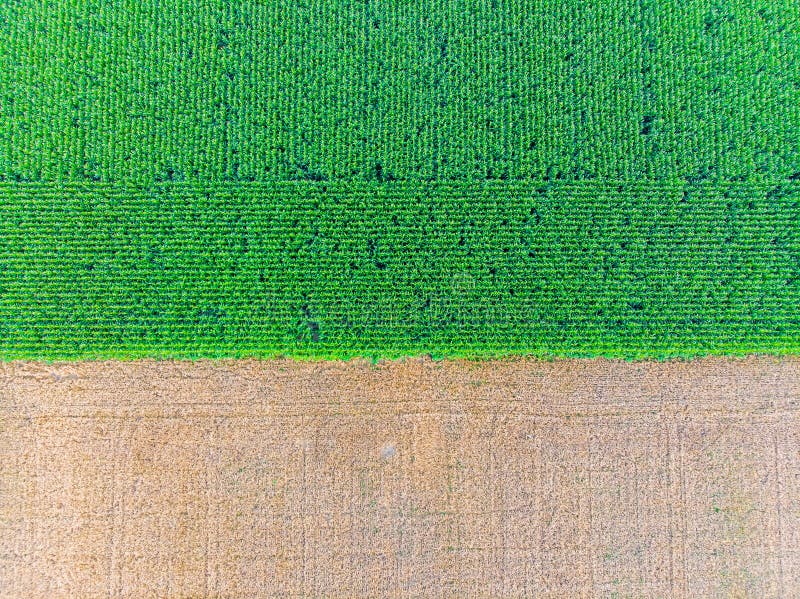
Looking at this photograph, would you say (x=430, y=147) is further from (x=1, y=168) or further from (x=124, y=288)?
(x=1, y=168)

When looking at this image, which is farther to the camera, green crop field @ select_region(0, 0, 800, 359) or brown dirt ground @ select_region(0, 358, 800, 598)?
green crop field @ select_region(0, 0, 800, 359)

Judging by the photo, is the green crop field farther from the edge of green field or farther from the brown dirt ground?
the brown dirt ground

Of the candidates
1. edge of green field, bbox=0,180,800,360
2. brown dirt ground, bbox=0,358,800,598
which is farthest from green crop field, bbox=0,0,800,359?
brown dirt ground, bbox=0,358,800,598

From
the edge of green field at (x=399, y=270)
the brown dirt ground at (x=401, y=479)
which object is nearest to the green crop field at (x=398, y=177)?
the edge of green field at (x=399, y=270)

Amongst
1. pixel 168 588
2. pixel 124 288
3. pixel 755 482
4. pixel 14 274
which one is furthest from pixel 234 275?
pixel 755 482

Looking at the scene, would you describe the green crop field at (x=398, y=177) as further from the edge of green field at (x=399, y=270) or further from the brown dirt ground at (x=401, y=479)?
the brown dirt ground at (x=401, y=479)

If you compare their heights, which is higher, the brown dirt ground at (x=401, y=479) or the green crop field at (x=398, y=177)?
the green crop field at (x=398, y=177)

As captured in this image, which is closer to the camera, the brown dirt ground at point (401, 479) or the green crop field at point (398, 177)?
the brown dirt ground at point (401, 479)
